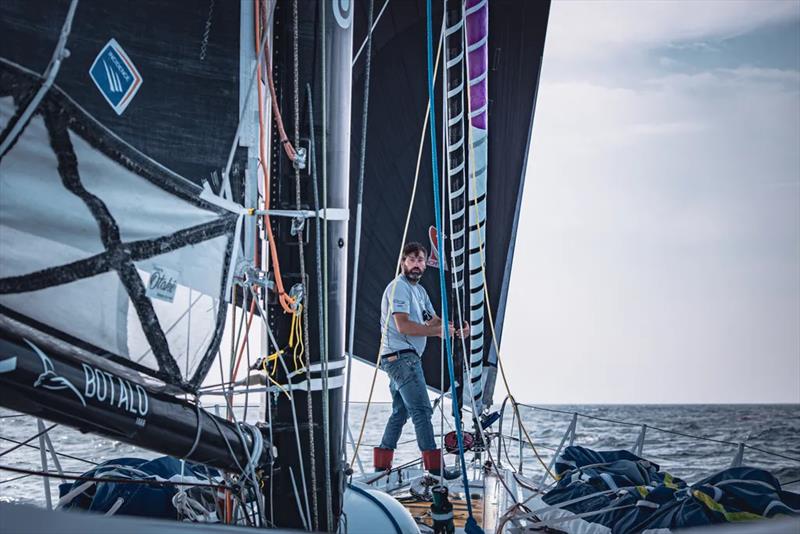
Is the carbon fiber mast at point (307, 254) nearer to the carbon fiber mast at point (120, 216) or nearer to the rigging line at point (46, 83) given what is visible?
the carbon fiber mast at point (120, 216)

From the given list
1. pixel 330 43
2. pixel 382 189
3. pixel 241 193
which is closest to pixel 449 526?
pixel 241 193

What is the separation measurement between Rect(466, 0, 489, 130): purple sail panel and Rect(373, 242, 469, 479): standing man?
0.95 meters

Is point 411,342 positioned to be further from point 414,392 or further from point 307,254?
point 307,254

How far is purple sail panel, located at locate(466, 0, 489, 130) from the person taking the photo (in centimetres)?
470

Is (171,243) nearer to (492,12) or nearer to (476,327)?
(476,327)

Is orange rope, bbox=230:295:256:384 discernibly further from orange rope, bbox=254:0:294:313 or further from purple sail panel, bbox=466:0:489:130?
purple sail panel, bbox=466:0:489:130

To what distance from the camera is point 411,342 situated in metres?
4.65

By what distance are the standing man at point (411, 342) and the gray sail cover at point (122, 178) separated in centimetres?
211

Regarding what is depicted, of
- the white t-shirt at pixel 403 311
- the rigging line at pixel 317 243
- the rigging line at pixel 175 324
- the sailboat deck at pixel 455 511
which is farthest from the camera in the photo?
the white t-shirt at pixel 403 311

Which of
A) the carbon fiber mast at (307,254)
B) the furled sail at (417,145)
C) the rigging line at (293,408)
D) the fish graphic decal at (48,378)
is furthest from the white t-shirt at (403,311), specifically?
the fish graphic decal at (48,378)

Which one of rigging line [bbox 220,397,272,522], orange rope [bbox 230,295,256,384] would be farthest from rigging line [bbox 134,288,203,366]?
rigging line [bbox 220,397,272,522]

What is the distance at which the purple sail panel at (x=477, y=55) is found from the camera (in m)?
4.70

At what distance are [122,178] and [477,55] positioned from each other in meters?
3.01

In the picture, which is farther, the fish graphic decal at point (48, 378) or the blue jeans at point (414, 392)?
the blue jeans at point (414, 392)
